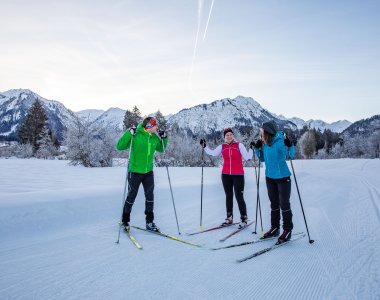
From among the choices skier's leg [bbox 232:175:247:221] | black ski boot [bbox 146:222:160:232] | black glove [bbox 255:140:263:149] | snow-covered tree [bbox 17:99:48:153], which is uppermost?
snow-covered tree [bbox 17:99:48:153]

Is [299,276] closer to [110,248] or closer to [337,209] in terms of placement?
[110,248]

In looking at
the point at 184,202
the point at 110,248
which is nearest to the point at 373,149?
the point at 184,202

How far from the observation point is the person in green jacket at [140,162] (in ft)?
15.7

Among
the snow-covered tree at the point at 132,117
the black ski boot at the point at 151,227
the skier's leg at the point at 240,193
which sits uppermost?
the snow-covered tree at the point at 132,117

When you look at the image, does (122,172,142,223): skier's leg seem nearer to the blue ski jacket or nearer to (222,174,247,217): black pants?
(222,174,247,217): black pants

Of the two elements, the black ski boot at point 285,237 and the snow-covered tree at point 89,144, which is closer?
the black ski boot at point 285,237

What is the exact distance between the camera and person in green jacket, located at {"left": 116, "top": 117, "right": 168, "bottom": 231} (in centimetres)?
477

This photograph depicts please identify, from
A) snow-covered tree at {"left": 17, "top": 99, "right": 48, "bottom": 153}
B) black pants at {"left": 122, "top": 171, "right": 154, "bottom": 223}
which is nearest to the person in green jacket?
black pants at {"left": 122, "top": 171, "right": 154, "bottom": 223}

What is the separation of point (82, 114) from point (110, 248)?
51.8ft

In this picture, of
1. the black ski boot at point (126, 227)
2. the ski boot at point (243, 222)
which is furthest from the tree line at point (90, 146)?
the ski boot at point (243, 222)

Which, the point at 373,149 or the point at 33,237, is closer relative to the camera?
the point at 33,237

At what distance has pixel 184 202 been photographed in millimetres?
7617

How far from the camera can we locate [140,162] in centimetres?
481

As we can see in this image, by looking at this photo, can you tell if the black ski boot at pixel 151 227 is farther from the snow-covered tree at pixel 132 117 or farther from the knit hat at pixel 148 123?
the snow-covered tree at pixel 132 117
